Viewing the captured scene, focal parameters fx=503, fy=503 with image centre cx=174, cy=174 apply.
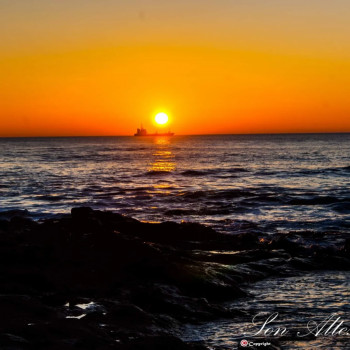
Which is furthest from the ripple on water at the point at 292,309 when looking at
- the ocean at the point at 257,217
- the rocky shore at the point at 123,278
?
the rocky shore at the point at 123,278

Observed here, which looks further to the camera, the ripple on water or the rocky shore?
the ripple on water

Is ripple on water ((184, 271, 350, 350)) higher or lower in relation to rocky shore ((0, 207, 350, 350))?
lower

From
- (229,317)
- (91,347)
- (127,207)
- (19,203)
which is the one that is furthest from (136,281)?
(19,203)

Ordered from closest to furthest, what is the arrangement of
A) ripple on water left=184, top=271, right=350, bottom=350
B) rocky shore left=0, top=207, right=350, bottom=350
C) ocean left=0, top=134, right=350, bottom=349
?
rocky shore left=0, top=207, right=350, bottom=350
ripple on water left=184, top=271, right=350, bottom=350
ocean left=0, top=134, right=350, bottom=349

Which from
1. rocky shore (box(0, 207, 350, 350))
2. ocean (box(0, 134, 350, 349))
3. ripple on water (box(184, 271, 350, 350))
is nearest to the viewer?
rocky shore (box(0, 207, 350, 350))

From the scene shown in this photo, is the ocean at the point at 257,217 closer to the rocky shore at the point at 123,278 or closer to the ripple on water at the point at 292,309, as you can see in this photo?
the ripple on water at the point at 292,309

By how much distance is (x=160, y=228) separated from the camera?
15859 mm

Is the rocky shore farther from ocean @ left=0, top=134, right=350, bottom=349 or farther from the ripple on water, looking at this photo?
the ripple on water

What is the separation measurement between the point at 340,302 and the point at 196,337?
324 centimetres

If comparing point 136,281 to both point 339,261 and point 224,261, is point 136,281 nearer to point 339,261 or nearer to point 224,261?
point 224,261

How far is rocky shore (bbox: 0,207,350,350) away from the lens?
6434 millimetres

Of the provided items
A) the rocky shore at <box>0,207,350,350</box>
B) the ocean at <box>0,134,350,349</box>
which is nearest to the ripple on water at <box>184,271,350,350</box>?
the ocean at <box>0,134,350,349</box>

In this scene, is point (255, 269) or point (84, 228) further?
point (84, 228)

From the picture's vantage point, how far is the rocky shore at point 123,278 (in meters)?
6.43
